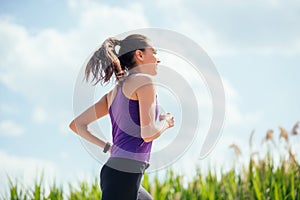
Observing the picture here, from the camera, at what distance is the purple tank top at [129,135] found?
96.3 inches

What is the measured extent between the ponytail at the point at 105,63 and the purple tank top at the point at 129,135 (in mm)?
161

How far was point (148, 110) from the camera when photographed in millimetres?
2369

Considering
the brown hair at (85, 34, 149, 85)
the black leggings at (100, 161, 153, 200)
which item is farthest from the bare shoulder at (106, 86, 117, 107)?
the black leggings at (100, 161, 153, 200)

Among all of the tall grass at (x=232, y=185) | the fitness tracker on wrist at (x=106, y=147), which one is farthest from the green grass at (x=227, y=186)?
the fitness tracker on wrist at (x=106, y=147)

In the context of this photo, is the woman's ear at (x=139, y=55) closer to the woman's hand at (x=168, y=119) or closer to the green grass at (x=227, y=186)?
the woman's hand at (x=168, y=119)

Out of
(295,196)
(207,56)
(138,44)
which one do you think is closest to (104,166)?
(138,44)

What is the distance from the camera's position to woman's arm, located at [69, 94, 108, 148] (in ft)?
9.09

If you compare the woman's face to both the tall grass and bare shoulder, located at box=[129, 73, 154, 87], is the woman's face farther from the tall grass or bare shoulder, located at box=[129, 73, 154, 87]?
the tall grass

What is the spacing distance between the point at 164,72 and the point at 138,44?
1.20ft

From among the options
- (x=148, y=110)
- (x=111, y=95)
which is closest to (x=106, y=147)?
(x=111, y=95)

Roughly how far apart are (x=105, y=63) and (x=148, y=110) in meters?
0.42

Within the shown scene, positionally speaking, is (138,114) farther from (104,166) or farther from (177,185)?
(177,185)

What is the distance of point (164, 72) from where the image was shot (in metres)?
2.89

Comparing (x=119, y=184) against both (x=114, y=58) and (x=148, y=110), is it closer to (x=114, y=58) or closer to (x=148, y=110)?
(x=148, y=110)
